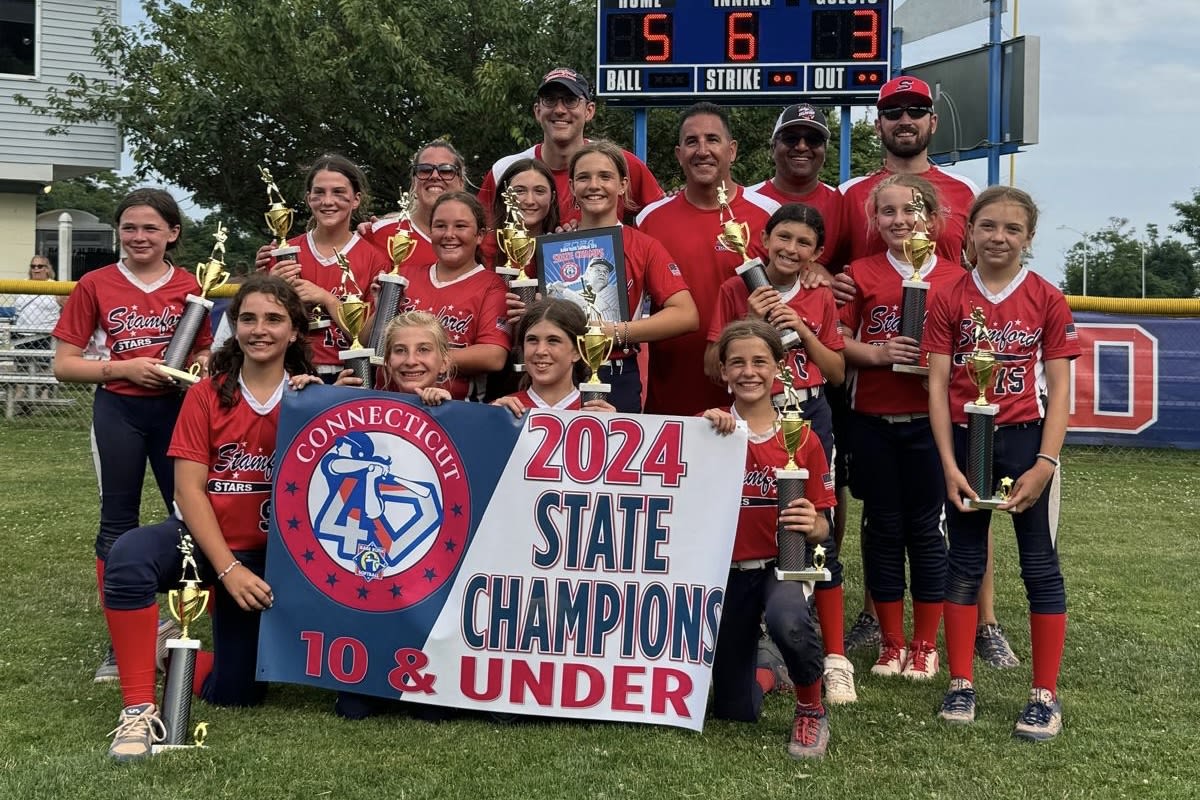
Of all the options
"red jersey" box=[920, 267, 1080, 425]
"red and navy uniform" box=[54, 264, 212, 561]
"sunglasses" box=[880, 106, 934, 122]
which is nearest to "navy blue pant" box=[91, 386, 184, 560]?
"red and navy uniform" box=[54, 264, 212, 561]

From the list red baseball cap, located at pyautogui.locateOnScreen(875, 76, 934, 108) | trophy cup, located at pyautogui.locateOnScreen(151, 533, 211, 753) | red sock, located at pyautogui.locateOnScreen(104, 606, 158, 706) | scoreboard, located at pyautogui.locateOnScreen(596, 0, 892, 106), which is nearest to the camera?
trophy cup, located at pyautogui.locateOnScreen(151, 533, 211, 753)

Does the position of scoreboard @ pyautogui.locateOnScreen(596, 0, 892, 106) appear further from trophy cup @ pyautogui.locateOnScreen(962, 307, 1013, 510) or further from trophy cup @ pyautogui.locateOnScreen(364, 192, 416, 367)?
trophy cup @ pyautogui.locateOnScreen(962, 307, 1013, 510)

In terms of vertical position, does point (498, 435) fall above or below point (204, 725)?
above

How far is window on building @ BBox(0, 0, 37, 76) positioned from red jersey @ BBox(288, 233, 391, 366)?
19.6 m

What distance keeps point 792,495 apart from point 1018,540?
896 mm

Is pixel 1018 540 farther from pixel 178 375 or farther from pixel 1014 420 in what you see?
pixel 178 375

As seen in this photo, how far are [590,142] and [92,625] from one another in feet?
10.0

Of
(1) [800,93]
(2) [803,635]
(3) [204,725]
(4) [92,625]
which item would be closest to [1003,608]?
(2) [803,635]

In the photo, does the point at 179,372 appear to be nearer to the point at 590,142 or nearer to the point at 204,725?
the point at 204,725

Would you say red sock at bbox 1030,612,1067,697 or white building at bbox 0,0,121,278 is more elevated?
white building at bbox 0,0,121,278

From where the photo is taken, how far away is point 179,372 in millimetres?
4211

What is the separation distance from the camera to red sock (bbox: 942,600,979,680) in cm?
405

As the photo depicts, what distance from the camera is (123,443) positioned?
4.45m

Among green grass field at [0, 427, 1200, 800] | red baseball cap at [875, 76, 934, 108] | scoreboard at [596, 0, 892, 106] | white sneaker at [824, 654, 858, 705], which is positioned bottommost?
green grass field at [0, 427, 1200, 800]
